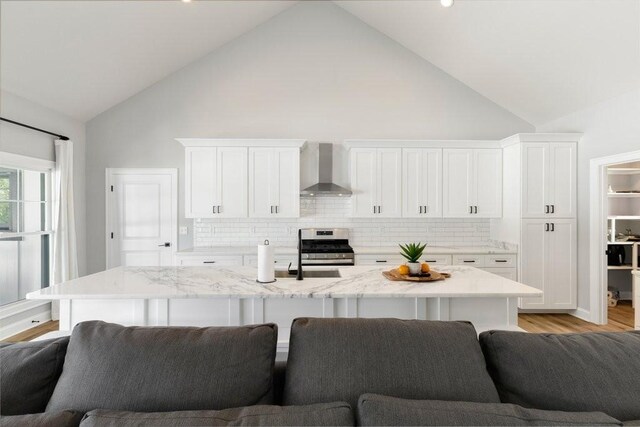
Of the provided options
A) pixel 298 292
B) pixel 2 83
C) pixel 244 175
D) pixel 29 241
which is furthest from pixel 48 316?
pixel 298 292

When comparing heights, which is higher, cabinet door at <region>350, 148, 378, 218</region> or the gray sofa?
cabinet door at <region>350, 148, 378, 218</region>

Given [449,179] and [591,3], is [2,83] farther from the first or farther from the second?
[591,3]

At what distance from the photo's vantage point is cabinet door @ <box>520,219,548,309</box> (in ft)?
14.2

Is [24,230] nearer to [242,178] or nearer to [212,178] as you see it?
[212,178]

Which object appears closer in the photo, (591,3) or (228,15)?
(591,3)

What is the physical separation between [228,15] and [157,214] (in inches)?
118

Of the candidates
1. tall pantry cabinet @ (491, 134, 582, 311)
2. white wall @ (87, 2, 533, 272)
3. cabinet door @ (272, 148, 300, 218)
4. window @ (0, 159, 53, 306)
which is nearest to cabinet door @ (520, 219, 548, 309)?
tall pantry cabinet @ (491, 134, 582, 311)

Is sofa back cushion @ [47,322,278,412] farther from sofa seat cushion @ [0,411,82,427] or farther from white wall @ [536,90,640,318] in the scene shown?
white wall @ [536,90,640,318]

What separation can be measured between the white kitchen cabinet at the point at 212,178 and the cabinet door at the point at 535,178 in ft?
12.5

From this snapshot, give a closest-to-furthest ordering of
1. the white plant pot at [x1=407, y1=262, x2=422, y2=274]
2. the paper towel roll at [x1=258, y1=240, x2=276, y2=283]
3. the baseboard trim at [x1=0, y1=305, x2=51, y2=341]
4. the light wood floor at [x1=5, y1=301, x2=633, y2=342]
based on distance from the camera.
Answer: the paper towel roll at [x1=258, y1=240, x2=276, y2=283]
the white plant pot at [x1=407, y1=262, x2=422, y2=274]
the baseboard trim at [x1=0, y1=305, x2=51, y2=341]
the light wood floor at [x1=5, y1=301, x2=633, y2=342]

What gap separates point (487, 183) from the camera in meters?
4.70

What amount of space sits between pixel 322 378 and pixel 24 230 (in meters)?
4.60

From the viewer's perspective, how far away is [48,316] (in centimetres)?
421

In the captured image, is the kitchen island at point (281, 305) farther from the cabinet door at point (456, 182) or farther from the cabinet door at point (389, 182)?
the cabinet door at point (456, 182)
